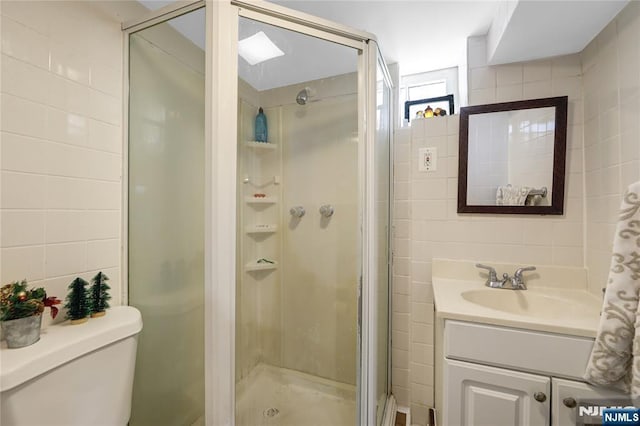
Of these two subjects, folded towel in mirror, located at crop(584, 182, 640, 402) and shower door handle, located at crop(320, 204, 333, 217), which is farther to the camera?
shower door handle, located at crop(320, 204, 333, 217)

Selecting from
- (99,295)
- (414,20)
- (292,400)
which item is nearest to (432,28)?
(414,20)

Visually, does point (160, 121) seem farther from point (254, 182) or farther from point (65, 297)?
point (65, 297)

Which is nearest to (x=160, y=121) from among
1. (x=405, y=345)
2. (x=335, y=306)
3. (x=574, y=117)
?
(x=335, y=306)

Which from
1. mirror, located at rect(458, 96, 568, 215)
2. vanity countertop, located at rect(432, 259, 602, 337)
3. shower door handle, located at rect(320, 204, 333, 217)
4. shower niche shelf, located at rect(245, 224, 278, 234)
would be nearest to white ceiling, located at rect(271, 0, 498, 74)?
mirror, located at rect(458, 96, 568, 215)

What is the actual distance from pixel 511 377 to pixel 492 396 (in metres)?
0.10

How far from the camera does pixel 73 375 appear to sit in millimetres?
781

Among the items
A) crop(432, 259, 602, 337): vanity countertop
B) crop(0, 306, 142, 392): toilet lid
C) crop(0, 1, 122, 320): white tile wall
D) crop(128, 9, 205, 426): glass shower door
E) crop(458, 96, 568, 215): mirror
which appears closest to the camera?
crop(0, 306, 142, 392): toilet lid

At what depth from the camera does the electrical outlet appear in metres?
1.45

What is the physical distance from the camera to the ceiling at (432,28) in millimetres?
989

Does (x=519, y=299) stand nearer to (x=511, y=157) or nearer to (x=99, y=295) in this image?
(x=511, y=157)

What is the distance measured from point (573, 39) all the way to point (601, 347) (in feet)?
3.96

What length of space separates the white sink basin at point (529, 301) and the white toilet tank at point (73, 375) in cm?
137

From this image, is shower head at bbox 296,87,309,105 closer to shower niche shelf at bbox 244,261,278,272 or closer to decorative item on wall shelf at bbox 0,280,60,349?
shower niche shelf at bbox 244,261,278,272

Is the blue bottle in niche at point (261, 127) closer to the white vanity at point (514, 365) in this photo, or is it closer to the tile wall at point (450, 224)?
the tile wall at point (450, 224)
